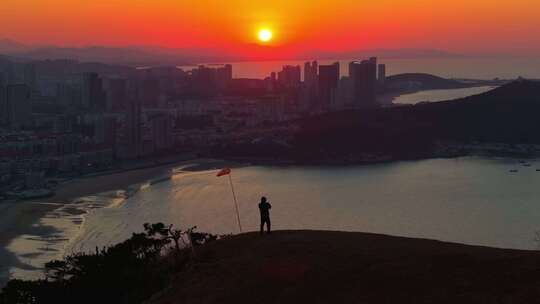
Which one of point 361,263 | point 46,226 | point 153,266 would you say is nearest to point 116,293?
point 153,266

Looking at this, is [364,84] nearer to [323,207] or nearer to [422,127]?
[422,127]

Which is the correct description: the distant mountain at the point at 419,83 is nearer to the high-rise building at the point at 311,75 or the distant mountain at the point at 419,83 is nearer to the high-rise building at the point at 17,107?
the high-rise building at the point at 311,75

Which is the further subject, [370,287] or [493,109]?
[493,109]

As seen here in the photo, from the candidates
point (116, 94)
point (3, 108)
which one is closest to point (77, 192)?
point (3, 108)

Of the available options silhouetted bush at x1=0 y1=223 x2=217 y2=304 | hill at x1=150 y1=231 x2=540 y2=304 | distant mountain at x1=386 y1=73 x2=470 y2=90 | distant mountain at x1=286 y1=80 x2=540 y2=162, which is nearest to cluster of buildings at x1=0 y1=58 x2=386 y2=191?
distant mountain at x1=386 y1=73 x2=470 y2=90

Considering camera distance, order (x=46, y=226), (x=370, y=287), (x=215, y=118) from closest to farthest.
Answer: (x=370, y=287) → (x=46, y=226) → (x=215, y=118)

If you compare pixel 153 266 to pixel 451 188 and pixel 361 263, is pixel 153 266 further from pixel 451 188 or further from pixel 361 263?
pixel 451 188
